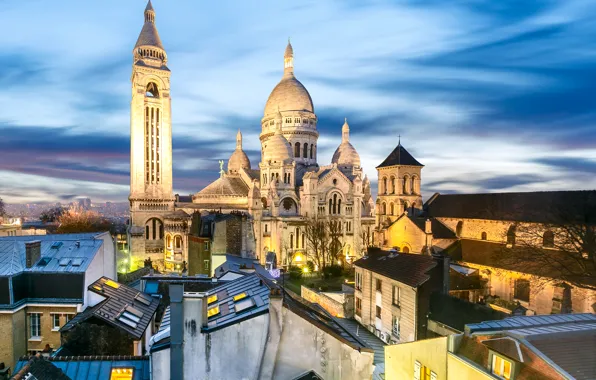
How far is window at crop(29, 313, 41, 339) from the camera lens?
19391 millimetres

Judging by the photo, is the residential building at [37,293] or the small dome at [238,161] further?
the small dome at [238,161]

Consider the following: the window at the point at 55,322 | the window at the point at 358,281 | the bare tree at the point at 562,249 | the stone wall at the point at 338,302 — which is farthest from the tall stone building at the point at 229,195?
the window at the point at 55,322

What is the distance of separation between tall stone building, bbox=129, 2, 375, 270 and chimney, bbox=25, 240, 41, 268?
3619cm

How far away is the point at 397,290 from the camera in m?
26.4

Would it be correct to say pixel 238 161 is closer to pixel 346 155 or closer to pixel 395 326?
pixel 346 155

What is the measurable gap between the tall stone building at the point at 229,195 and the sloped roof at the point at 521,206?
14.3 metres

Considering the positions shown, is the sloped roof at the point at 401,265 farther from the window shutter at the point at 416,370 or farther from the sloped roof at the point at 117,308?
the sloped roof at the point at 117,308

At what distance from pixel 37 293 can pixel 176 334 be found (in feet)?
42.5

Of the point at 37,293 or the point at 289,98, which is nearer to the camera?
the point at 37,293

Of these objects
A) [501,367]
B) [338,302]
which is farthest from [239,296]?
[338,302]

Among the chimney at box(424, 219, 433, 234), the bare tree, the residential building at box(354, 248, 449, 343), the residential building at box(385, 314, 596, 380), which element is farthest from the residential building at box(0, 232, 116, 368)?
the chimney at box(424, 219, 433, 234)

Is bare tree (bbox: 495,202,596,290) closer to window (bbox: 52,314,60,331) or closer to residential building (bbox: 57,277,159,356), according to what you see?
residential building (bbox: 57,277,159,356)

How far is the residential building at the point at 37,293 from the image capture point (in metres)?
18.2

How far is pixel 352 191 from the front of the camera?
2514 inches
